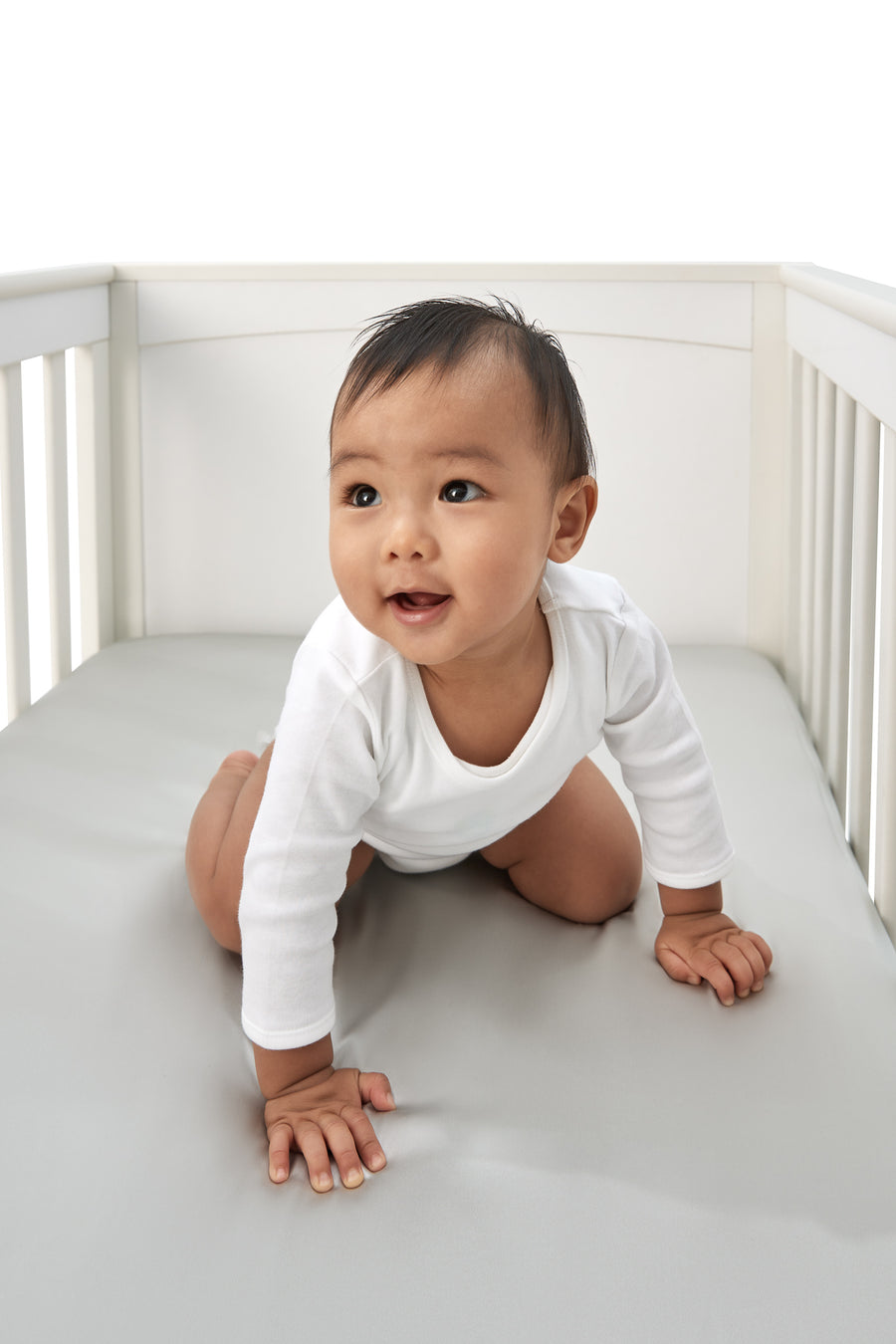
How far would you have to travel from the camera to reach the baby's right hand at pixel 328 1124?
752 millimetres

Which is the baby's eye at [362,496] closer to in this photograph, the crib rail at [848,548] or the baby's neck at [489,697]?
the baby's neck at [489,697]

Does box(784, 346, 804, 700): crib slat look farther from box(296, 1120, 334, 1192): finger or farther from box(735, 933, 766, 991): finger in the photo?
box(296, 1120, 334, 1192): finger

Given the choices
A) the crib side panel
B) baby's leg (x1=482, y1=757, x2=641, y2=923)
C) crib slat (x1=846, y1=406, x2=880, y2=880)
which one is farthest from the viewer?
the crib side panel

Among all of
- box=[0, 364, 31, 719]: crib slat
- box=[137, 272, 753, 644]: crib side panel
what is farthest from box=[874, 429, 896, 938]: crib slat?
box=[0, 364, 31, 719]: crib slat

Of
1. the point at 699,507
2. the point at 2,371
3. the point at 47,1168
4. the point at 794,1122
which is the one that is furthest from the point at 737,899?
the point at 2,371

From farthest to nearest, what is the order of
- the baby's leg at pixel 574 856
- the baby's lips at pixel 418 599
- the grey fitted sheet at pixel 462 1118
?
the baby's leg at pixel 574 856, the baby's lips at pixel 418 599, the grey fitted sheet at pixel 462 1118

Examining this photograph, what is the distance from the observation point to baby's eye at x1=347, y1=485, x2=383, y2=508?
768 mm

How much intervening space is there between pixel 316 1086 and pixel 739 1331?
0.28 metres

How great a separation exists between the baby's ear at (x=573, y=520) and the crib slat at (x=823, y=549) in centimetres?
66

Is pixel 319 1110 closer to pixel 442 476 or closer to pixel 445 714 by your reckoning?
pixel 445 714

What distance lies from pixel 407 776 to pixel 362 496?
0.63 feet

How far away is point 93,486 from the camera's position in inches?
68.1

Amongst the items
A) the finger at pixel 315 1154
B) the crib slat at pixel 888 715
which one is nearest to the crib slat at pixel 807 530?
the crib slat at pixel 888 715

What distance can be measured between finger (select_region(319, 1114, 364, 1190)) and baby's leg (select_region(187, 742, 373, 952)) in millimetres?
207
